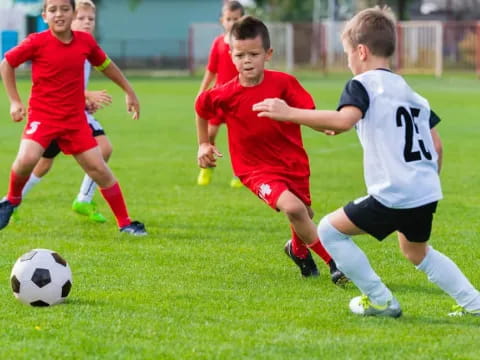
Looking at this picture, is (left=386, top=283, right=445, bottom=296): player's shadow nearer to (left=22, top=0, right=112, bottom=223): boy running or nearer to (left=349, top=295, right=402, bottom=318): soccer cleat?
(left=349, top=295, right=402, bottom=318): soccer cleat

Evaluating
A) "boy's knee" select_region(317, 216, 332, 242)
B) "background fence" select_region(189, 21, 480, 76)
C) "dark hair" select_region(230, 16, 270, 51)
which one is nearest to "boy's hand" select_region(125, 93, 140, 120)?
"dark hair" select_region(230, 16, 270, 51)

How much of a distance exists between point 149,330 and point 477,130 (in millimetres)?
14698

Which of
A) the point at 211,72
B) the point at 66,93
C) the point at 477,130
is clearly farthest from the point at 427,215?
the point at 477,130

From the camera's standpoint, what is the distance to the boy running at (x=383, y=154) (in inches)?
222

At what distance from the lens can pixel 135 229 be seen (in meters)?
9.09

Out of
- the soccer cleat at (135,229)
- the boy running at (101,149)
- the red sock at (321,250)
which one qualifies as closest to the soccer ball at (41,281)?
the red sock at (321,250)

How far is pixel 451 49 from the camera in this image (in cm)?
4469

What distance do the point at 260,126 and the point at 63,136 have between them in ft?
7.25

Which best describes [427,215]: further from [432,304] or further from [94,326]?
[94,326]

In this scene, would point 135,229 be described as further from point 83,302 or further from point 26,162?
point 83,302

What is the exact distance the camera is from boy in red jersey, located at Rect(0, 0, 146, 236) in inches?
340

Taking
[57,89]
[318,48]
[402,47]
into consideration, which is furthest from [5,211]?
[318,48]

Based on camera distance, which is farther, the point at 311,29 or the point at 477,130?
the point at 311,29

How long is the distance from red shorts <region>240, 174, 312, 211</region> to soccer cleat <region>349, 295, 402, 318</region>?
3.80 ft
